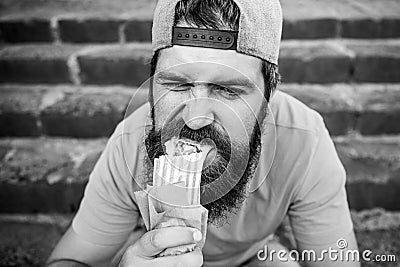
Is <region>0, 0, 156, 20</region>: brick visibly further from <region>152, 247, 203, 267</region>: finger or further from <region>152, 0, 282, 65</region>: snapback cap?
<region>152, 247, 203, 267</region>: finger

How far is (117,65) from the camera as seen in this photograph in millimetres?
2711

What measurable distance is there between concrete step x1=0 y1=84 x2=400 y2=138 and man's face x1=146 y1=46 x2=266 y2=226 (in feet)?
3.90

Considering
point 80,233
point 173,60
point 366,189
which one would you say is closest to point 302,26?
point 366,189

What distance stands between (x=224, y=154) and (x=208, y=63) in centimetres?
26

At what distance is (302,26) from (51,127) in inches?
59.8

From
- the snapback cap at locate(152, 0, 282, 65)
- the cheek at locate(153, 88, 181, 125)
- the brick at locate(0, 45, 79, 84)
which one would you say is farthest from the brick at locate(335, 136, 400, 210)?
the brick at locate(0, 45, 79, 84)

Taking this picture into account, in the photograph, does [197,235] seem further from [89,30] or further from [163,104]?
[89,30]

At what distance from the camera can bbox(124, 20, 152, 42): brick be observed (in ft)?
9.06

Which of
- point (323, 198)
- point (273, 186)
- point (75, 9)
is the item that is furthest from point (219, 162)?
point (75, 9)

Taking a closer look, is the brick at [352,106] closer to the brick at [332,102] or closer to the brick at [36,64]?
the brick at [332,102]

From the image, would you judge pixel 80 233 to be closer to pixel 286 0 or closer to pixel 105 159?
pixel 105 159

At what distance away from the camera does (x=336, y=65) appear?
269 cm

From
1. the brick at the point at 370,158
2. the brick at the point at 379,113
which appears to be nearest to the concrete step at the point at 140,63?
the brick at the point at 379,113

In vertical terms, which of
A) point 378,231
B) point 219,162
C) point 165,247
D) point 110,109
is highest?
point 219,162
